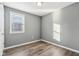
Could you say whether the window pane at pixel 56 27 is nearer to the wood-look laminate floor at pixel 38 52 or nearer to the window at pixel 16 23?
the wood-look laminate floor at pixel 38 52

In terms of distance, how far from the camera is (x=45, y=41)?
325cm

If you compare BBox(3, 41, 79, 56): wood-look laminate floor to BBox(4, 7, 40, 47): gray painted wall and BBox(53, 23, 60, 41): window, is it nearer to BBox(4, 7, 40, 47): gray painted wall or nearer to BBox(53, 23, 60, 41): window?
BBox(4, 7, 40, 47): gray painted wall

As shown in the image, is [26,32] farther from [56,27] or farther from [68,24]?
[68,24]

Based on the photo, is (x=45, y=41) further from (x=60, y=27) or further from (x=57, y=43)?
(x=60, y=27)

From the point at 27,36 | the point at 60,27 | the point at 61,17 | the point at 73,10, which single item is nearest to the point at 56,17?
the point at 61,17

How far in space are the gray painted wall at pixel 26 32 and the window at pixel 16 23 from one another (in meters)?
0.12

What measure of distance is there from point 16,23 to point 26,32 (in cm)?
68

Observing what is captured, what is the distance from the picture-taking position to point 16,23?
8.51 ft

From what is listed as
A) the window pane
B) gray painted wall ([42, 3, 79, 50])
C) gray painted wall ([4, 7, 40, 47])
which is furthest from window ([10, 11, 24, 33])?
the window pane

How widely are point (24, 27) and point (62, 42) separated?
1671 millimetres

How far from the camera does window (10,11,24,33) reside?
2.47 metres

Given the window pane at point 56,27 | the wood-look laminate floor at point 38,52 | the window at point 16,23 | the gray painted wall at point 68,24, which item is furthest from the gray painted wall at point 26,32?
the window pane at point 56,27

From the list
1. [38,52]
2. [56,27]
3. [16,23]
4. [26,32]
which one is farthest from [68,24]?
[16,23]

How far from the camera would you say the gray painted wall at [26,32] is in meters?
2.38
